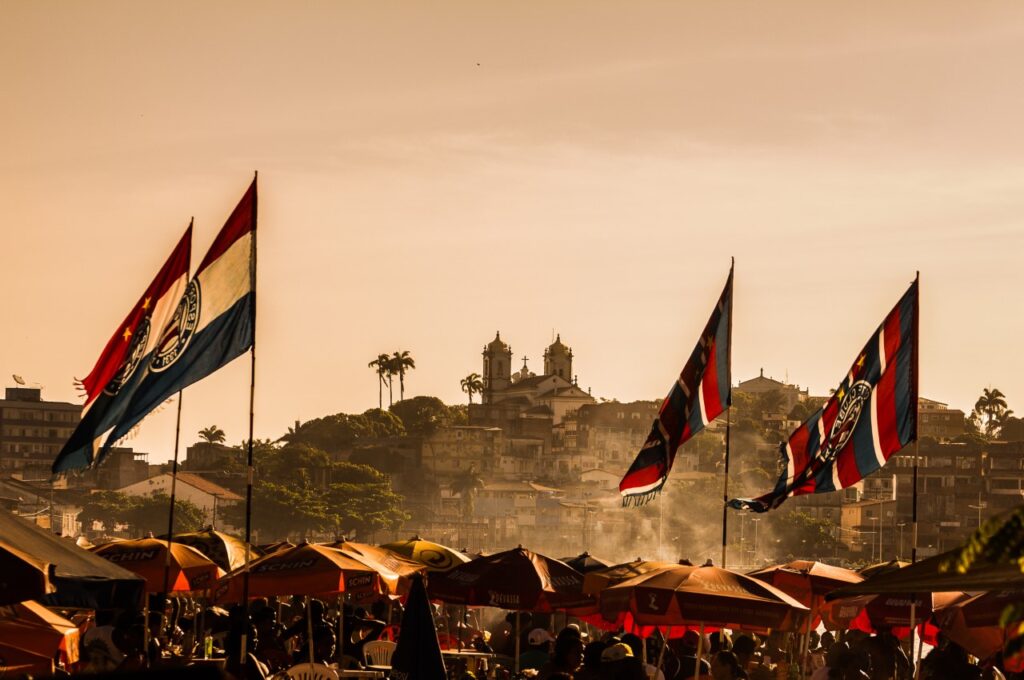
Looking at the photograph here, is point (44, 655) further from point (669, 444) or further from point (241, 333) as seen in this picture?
point (669, 444)

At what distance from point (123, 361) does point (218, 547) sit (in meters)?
12.3

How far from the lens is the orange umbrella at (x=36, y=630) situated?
13.0 m

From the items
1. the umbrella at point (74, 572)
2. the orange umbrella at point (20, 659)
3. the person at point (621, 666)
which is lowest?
the orange umbrella at point (20, 659)

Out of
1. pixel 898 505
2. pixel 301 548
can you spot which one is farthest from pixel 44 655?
pixel 898 505

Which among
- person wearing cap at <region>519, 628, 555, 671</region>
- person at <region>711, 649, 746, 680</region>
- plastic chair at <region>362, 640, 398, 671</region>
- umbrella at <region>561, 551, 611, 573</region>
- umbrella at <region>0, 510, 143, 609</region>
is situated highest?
umbrella at <region>0, 510, 143, 609</region>

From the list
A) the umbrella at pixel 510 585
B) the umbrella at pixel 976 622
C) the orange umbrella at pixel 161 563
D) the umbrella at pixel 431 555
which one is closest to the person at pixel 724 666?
the umbrella at pixel 976 622

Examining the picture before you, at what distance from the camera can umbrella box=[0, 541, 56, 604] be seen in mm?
9359

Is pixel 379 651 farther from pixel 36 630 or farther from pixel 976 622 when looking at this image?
pixel 36 630

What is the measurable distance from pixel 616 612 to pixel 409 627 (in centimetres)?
474

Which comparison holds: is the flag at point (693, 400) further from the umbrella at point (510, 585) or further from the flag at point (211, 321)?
the flag at point (211, 321)

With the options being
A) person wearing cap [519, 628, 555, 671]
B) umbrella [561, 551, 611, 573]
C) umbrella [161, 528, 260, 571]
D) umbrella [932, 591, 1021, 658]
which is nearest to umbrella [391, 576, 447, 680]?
umbrella [932, 591, 1021, 658]

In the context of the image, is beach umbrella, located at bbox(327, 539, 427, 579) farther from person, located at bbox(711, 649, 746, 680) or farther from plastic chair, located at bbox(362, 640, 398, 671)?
person, located at bbox(711, 649, 746, 680)

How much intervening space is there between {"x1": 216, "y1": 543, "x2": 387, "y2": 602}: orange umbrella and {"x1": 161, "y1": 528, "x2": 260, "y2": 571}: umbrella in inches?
231

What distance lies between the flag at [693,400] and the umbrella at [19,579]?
45.5 ft
